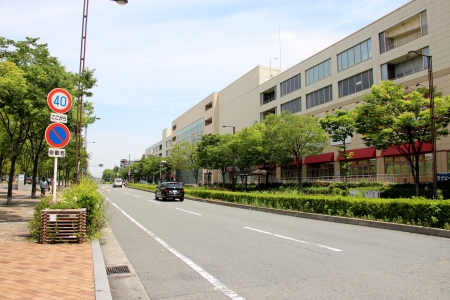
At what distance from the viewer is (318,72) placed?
43.5 m

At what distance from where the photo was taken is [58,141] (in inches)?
344

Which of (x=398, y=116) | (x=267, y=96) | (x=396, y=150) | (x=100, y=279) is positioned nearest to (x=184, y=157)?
(x=267, y=96)

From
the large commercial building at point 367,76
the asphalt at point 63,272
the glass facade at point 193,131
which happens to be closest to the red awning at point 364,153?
the large commercial building at point 367,76

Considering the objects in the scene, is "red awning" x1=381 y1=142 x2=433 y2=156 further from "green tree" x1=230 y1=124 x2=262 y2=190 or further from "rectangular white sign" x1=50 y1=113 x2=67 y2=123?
"rectangular white sign" x1=50 y1=113 x2=67 y2=123

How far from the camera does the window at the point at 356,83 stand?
3550 centimetres

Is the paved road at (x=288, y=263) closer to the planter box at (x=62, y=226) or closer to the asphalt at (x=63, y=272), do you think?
the asphalt at (x=63, y=272)

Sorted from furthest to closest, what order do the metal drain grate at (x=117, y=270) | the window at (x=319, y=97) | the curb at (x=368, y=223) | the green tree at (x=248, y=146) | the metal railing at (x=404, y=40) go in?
the window at (x=319, y=97) < the green tree at (x=248, y=146) < the metal railing at (x=404, y=40) < the curb at (x=368, y=223) < the metal drain grate at (x=117, y=270)

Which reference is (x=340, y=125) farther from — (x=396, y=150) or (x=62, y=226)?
(x=62, y=226)

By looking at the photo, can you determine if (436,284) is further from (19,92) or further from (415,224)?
(19,92)

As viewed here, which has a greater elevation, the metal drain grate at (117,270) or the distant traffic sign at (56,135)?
the distant traffic sign at (56,135)

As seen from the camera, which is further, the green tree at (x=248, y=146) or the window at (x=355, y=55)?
the green tree at (x=248, y=146)

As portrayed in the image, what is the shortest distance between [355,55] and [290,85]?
41.7 ft

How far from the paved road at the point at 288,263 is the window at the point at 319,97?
107ft

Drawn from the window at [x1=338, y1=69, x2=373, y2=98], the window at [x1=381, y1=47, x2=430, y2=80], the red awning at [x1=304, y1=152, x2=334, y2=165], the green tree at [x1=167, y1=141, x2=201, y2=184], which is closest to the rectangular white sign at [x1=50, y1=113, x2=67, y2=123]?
the window at [x1=381, y1=47, x2=430, y2=80]
